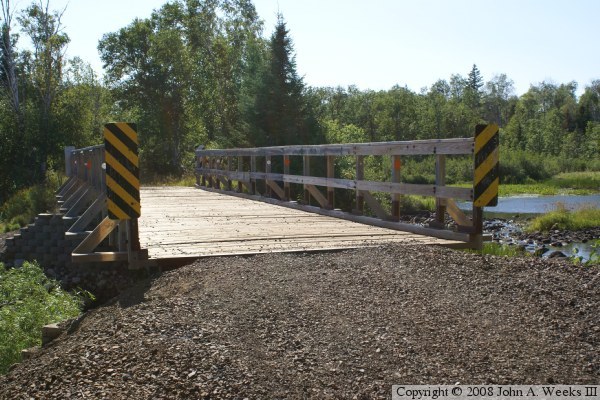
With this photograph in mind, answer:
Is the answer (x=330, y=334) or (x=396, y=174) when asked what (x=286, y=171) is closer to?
(x=396, y=174)

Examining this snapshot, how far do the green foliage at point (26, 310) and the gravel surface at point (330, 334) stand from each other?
5.67 ft

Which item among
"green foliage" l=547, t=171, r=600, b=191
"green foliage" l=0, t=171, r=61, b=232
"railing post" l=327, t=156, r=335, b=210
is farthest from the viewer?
"green foliage" l=547, t=171, r=600, b=191

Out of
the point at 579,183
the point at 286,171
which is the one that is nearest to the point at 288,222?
the point at 286,171

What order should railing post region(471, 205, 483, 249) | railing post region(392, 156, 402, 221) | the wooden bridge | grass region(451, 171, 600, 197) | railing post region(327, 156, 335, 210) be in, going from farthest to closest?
grass region(451, 171, 600, 197)
railing post region(327, 156, 335, 210)
railing post region(392, 156, 402, 221)
railing post region(471, 205, 483, 249)
the wooden bridge

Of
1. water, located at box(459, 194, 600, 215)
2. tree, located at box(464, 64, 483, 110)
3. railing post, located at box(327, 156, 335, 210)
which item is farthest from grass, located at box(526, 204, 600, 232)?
tree, located at box(464, 64, 483, 110)

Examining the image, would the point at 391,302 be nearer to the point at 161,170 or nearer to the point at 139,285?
the point at 139,285

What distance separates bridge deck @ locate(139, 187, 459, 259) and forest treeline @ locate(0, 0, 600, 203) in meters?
17.8

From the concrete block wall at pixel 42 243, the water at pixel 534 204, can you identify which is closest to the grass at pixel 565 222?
the water at pixel 534 204

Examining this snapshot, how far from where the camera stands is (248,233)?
8.27m

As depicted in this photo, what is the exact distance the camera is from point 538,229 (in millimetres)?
27875

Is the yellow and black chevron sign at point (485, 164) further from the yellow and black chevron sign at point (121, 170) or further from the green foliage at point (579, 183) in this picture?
the green foliage at point (579, 183)

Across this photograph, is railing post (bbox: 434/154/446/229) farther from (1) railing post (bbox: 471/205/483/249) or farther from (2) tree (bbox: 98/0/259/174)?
(2) tree (bbox: 98/0/259/174)

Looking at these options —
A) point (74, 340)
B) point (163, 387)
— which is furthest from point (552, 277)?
point (74, 340)

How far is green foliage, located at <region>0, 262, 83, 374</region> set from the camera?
6797 millimetres
